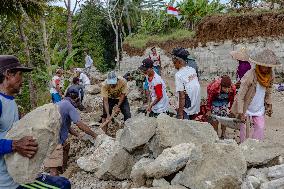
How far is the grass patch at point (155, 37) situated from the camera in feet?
68.7

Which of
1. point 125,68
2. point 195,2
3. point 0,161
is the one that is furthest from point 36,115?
point 125,68

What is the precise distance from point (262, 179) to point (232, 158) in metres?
0.34

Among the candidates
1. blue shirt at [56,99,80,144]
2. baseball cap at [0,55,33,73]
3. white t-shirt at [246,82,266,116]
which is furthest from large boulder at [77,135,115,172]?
baseball cap at [0,55,33,73]

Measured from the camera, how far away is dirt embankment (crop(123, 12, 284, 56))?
49.5 ft

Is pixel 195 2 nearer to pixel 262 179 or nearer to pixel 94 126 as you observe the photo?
pixel 94 126

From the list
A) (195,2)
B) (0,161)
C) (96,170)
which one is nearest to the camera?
(0,161)

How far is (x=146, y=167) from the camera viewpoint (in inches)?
172

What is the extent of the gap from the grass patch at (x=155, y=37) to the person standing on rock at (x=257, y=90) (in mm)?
14655

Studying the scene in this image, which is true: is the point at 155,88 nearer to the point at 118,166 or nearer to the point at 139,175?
the point at 118,166

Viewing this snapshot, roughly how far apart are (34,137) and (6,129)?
213 millimetres

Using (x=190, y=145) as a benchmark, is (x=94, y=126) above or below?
below

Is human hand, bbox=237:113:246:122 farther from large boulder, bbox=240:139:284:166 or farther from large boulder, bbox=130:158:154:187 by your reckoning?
large boulder, bbox=130:158:154:187

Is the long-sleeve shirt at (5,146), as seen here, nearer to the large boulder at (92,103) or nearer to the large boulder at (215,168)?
the large boulder at (215,168)

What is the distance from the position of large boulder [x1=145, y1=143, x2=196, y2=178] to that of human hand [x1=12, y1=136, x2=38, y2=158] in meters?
1.64
